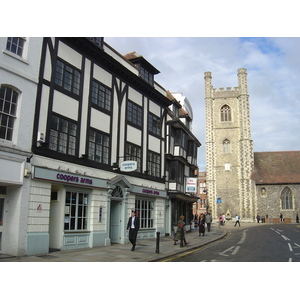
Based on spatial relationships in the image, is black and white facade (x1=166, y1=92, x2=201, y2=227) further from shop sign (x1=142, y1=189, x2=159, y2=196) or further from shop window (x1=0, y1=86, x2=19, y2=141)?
shop window (x1=0, y1=86, x2=19, y2=141)

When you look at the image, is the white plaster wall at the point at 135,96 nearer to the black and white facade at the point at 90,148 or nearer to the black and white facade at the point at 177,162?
the black and white facade at the point at 90,148

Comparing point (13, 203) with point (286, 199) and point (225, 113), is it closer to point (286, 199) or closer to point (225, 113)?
point (286, 199)

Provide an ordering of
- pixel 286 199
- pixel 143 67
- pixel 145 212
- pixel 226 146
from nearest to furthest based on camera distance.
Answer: pixel 145 212, pixel 143 67, pixel 286 199, pixel 226 146

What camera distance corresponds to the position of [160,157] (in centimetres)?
2356

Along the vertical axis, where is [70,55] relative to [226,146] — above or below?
below

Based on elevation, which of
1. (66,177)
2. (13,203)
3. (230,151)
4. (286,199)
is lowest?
(13,203)

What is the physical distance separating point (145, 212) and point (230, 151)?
139ft

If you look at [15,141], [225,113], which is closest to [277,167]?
[225,113]

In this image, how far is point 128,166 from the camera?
16938mm

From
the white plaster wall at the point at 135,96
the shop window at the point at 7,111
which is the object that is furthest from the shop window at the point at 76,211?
the white plaster wall at the point at 135,96

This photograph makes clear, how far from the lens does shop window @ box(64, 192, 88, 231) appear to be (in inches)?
573

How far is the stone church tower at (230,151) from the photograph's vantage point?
187 feet

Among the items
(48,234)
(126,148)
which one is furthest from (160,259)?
(126,148)
